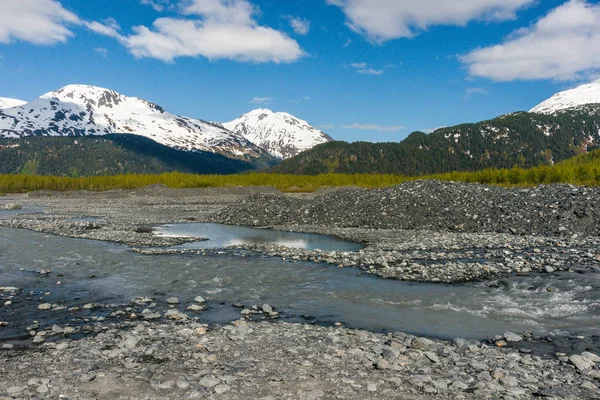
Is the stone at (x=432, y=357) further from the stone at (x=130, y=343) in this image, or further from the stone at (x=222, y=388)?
the stone at (x=130, y=343)

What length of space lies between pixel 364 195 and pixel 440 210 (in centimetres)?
1091

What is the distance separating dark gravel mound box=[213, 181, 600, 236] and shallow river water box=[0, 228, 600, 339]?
63.9 feet

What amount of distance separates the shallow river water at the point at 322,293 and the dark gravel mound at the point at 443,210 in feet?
63.9

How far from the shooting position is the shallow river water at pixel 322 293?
14914mm

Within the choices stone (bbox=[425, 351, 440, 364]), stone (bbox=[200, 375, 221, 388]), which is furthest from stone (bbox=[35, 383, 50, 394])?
stone (bbox=[425, 351, 440, 364])

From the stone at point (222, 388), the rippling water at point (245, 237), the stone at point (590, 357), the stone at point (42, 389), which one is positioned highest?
the stone at point (590, 357)

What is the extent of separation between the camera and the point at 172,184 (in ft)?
625

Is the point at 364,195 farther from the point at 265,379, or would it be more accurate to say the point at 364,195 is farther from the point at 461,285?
the point at 265,379

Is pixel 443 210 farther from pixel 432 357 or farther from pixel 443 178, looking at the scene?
pixel 443 178

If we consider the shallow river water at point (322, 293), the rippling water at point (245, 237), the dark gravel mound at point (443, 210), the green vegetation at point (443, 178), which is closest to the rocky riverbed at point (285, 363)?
the shallow river water at point (322, 293)

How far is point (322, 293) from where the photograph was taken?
19109 millimetres

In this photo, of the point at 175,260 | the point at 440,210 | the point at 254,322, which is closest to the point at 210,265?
the point at 175,260

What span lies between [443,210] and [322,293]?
29.7m

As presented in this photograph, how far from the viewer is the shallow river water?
14.9 metres
